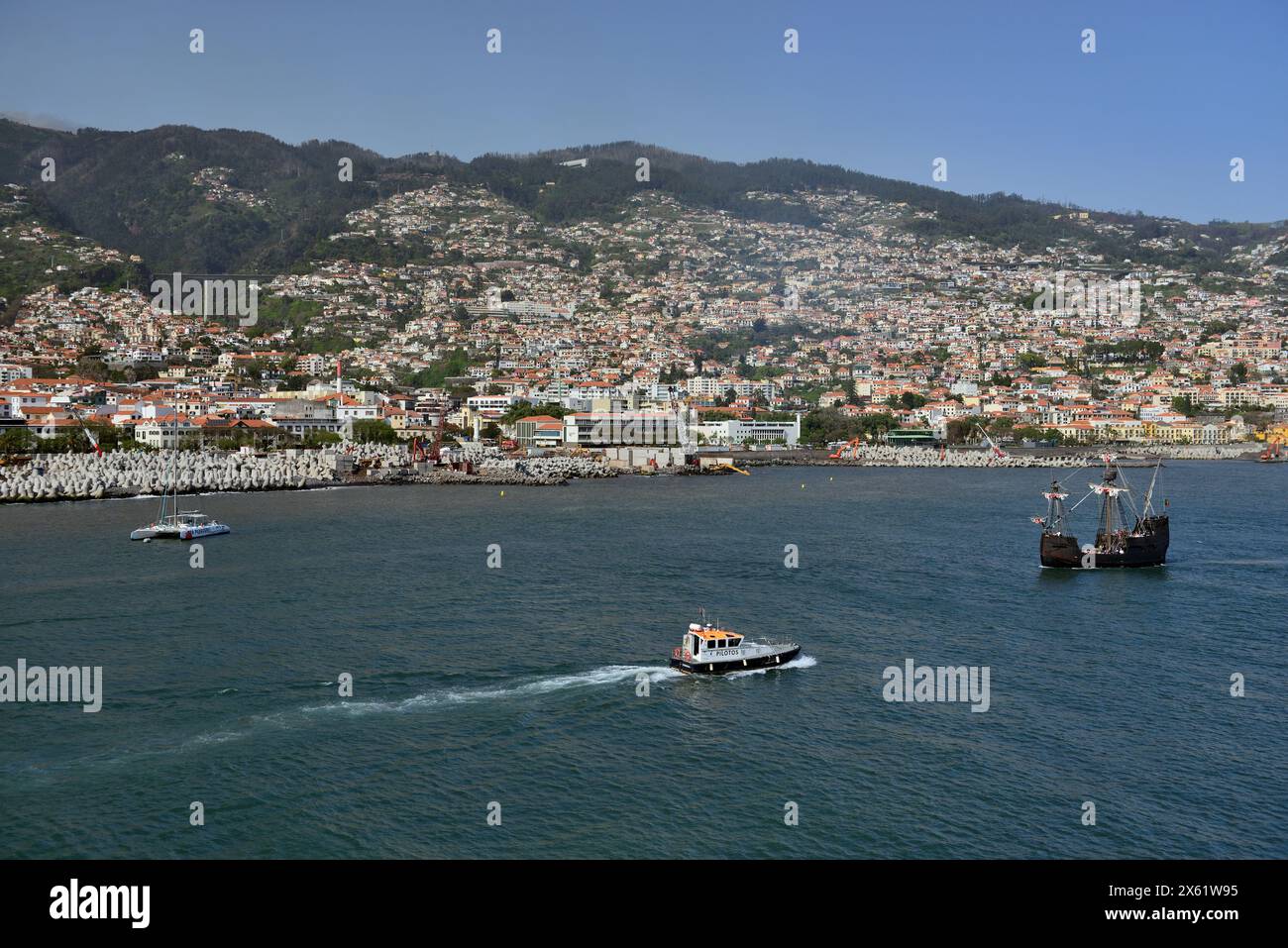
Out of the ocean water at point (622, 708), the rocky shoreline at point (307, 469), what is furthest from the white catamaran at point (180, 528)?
the rocky shoreline at point (307, 469)

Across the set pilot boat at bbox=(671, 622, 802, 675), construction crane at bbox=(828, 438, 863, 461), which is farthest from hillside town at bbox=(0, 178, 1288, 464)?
pilot boat at bbox=(671, 622, 802, 675)

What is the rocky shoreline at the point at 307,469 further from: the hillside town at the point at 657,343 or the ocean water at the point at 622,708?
the ocean water at the point at 622,708

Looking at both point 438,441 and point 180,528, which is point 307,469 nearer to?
point 438,441

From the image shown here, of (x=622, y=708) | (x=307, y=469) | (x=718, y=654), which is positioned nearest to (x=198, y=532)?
(x=718, y=654)

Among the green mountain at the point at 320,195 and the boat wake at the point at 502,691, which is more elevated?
the green mountain at the point at 320,195

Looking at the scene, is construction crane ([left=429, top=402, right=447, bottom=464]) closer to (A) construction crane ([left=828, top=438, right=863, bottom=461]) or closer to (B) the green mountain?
(A) construction crane ([left=828, top=438, right=863, bottom=461])

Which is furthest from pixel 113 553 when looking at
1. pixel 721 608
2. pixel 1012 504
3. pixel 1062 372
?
pixel 1062 372
